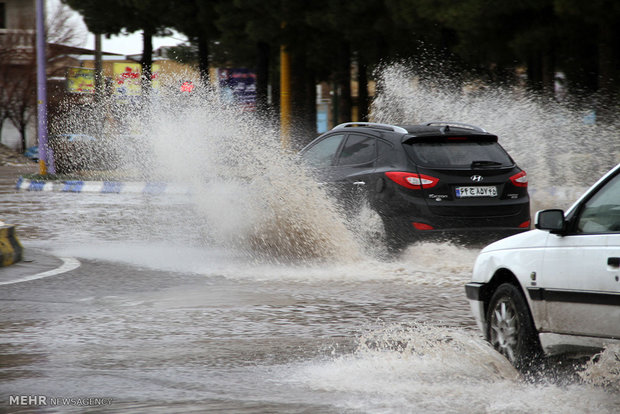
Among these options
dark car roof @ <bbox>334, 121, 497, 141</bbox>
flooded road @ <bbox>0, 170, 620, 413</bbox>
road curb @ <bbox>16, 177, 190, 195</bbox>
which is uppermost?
dark car roof @ <bbox>334, 121, 497, 141</bbox>

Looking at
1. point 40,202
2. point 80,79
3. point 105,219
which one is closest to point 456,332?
point 105,219

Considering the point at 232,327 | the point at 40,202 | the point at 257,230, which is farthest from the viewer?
the point at 40,202

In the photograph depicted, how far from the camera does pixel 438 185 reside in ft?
36.9

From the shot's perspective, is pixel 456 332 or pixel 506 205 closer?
pixel 456 332

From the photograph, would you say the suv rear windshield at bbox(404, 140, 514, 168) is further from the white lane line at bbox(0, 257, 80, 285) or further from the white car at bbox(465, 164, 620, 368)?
the white car at bbox(465, 164, 620, 368)

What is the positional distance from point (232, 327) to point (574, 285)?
9.91ft

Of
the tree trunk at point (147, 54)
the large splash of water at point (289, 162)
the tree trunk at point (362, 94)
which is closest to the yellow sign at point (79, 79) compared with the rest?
the tree trunk at point (147, 54)

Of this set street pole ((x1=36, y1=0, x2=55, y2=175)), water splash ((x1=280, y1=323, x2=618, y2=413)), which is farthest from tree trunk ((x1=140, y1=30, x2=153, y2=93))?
water splash ((x1=280, y1=323, x2=618, y2=413))

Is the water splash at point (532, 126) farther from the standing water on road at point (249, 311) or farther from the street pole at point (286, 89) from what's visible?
the standing water on road at point (249, 311)

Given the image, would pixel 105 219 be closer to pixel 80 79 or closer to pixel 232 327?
pixel 232 327

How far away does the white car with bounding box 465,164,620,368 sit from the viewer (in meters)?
5.42

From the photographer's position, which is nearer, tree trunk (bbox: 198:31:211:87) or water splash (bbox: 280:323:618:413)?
water splash (bbox: 280:323:618:413)

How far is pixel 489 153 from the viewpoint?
11.7 metres

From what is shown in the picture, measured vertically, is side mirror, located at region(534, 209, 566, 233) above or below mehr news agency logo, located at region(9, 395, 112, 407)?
above
